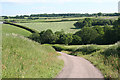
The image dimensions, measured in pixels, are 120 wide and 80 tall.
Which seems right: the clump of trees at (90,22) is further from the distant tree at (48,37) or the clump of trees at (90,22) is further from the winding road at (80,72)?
the winding road at (80,72)

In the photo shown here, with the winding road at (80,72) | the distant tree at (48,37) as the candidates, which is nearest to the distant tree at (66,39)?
the distant tree at (48,37)

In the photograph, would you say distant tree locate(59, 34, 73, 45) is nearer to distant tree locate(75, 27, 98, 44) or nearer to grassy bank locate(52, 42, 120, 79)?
distant tree locate(75, 27, 98, 44)

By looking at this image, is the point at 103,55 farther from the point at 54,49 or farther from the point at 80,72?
the point at 54,49

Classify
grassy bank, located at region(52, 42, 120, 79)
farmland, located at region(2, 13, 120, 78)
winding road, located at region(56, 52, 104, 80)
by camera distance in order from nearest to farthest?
farmland, located at region(2, 13, 120, 78), winding road, located at region(56, 52, 104, 80), grassy bank, located at region(52, 42, 120, 79)

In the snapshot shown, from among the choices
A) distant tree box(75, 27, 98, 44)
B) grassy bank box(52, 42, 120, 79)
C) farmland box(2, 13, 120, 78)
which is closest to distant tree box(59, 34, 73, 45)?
farmland box(2, 13, 120, 78)

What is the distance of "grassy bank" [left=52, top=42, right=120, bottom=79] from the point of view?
17.3 m

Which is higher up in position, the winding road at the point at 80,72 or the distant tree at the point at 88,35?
the winding road at the point at 80,72

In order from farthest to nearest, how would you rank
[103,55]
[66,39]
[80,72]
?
[66,39], [103,55], [80,72]

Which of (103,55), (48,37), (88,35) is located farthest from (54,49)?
(48,37)

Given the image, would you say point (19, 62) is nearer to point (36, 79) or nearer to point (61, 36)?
point (36, 79)

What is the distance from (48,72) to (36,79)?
263 cm

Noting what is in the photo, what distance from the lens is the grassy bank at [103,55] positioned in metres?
17.3

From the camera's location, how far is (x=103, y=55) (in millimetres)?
26641

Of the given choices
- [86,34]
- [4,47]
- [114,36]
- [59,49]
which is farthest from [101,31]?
[4,47]
